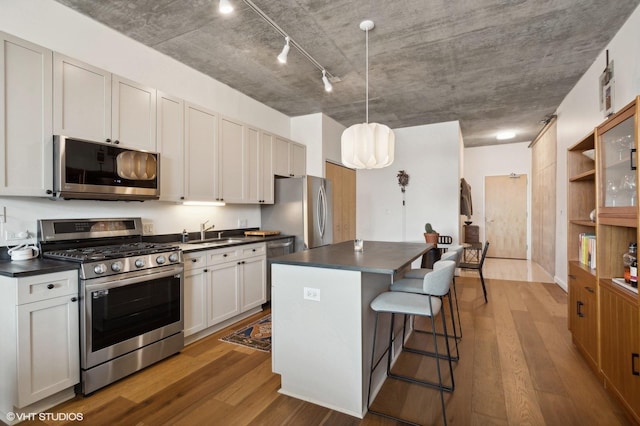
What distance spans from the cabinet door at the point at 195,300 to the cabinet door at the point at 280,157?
2026mm

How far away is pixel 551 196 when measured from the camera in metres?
5.79

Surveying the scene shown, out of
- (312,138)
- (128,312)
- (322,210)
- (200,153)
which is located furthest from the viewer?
(312,138)

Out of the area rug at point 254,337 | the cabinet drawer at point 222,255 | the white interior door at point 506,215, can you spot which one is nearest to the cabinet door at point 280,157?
the cabinet drawer at point 222,255

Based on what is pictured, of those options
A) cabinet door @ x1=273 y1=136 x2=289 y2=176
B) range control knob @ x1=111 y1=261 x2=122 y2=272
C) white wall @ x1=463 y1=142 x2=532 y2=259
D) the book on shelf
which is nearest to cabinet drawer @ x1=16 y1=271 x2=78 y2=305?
range control knob @ x1=111 y1=261 x2=122 y2=272

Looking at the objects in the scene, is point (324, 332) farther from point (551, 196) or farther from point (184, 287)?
point (551, 196)

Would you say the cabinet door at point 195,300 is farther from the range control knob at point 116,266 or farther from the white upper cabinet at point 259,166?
the white upper cabinet at point 259,166

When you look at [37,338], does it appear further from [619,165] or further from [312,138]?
[312,138]

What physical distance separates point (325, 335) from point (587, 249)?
2.43m

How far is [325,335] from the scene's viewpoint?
83.7 inches

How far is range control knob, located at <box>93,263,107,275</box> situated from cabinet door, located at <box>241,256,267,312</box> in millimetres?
1555

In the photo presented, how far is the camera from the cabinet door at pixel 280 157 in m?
4.69

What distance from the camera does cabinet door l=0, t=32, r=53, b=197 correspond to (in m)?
2.12

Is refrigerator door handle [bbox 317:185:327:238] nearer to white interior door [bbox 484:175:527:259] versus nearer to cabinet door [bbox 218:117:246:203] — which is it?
cabinet door [bbox 218:117:246:203]

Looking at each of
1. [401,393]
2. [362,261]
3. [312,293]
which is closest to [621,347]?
[401,393]
